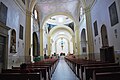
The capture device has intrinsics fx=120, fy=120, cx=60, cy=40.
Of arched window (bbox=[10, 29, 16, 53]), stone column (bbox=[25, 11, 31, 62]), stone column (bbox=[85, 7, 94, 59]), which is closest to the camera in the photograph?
arched window (bbox=[10, 29, 16, 53])

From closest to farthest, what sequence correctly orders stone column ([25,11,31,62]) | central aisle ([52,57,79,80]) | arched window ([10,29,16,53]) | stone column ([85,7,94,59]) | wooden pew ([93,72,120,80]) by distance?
wooden pew ([93,72,120,80])
central aisle ([52,57,79,80])
arched window ([10,29,16,53])
stone column ([85,7,94,59])
stone column ([25,11,31,62])

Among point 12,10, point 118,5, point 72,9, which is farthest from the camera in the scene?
point 72,9

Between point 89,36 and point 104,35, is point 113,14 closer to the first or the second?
point 104,35

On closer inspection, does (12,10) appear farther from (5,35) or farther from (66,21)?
(66,21)

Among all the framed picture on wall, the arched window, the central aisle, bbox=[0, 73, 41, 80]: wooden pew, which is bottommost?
the central aisle

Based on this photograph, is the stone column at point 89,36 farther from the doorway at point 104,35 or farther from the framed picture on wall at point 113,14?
the framed picture on wall at point 113,14

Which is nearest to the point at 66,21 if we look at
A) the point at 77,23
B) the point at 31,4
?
the point at 77,23

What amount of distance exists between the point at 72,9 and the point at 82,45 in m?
5.60

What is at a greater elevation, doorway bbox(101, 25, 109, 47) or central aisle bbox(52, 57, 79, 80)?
doorway bbox(101, 25, 109, 47)

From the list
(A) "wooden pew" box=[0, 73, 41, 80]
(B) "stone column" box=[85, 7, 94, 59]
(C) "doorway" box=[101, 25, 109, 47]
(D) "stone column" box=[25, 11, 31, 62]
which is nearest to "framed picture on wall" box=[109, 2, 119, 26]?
(C) "doorway" box=[101, 25, 109, 47]

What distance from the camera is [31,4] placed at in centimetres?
1145

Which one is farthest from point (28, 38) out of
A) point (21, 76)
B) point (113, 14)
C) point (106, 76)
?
point (106, 76)

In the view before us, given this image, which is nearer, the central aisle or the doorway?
the central aisle

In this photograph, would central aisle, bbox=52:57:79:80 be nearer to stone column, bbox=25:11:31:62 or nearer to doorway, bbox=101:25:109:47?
doorway, bbox=101:25:109:47
